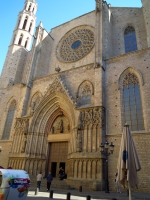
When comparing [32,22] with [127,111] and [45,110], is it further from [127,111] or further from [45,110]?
[127,111]

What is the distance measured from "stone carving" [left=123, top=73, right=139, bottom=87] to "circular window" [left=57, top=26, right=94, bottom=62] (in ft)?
23.0

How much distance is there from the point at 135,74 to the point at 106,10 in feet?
32.2

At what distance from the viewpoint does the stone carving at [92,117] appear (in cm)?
1255

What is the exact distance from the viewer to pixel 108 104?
13.6 m

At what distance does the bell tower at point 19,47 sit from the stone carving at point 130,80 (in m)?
14.3

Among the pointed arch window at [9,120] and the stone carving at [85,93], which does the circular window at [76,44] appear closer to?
the stone carving at [85,93]

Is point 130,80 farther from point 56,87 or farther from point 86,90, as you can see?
point 56,87

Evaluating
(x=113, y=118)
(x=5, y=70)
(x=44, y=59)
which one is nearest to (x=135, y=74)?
(x=113, y=118)

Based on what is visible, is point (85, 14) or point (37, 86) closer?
point (37, 86)

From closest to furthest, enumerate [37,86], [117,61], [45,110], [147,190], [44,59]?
1. [147,190]
2. [117,61]
3. [45,110]
4. [37,86]
5. [44,59]

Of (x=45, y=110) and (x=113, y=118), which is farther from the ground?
(x=45, y=110)

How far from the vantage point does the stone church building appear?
11.9 m

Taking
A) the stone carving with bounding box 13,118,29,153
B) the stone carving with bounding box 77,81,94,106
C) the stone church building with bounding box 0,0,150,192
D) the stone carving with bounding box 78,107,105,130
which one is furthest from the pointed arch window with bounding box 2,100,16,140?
the stone carving with bounding box 78,107,105,130

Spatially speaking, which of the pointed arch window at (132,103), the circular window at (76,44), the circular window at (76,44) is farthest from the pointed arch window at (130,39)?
the circular window at (76,44)
